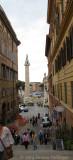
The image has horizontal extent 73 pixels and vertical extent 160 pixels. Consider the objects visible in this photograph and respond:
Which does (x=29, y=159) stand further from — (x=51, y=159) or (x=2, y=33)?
(x=2, y=33)

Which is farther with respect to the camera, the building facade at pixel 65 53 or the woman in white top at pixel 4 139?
the building facade at pixel 65 53

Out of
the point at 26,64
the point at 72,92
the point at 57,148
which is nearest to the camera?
the point at 57,148

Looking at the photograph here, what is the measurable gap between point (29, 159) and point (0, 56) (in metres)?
17.4

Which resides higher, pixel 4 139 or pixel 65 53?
pixel 65 53

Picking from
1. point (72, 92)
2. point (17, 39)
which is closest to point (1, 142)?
point (72, 92)

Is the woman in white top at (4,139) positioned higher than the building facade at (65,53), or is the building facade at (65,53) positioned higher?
the building facade at (65,53)

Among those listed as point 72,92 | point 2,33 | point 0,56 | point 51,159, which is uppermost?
point 2,33

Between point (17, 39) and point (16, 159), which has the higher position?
point (17, 39)

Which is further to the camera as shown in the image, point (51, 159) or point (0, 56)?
point (0, 56)

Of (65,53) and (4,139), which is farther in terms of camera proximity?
(65,53)

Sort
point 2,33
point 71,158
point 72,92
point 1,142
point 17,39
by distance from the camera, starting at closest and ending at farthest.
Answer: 1. point 1,142
2. point 71,158
3. point 72,92
4. point 2,33
5. point 17,39

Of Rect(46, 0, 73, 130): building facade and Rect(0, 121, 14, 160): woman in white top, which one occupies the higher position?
Rect(46, 0, 73, 130): building facade

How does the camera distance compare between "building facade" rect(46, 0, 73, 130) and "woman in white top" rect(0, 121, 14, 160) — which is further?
"building facade" rect(46, 0, 73, 130)

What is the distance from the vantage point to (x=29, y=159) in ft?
22.3
